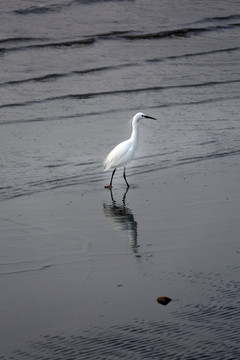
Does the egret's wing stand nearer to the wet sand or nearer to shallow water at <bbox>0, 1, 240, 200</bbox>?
shallow water at <bbox>0, 1, 240, 200</bbox>

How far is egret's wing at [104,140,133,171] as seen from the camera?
10.1 m

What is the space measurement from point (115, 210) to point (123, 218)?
14.6 inches

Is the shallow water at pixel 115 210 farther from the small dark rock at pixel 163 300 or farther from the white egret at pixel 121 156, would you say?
the white egret at pixel 121 156

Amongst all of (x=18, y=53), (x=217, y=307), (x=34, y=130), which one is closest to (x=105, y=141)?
(x=34, y=130)

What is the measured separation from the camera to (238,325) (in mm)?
5562

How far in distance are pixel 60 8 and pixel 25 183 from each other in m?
16.7

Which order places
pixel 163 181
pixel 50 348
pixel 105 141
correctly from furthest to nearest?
pixel 105 141 → pixel 163 181 → pixel 50 348

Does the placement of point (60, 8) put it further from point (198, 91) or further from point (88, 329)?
point (88, 329)

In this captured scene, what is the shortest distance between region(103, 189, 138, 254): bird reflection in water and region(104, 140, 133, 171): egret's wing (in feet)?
3.05

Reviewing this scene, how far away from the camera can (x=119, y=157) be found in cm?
1014

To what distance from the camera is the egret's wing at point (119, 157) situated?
1011cm

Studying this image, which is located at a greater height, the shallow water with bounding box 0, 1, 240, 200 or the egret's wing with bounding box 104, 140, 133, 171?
the shallow water with bounding box 0, 1, 240, 200

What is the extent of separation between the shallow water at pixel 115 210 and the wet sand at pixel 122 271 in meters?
0.02

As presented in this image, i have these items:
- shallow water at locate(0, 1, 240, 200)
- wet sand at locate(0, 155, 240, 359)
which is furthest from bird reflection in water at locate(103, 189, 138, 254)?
shallow water at locate(0, 1, 240, 200)
